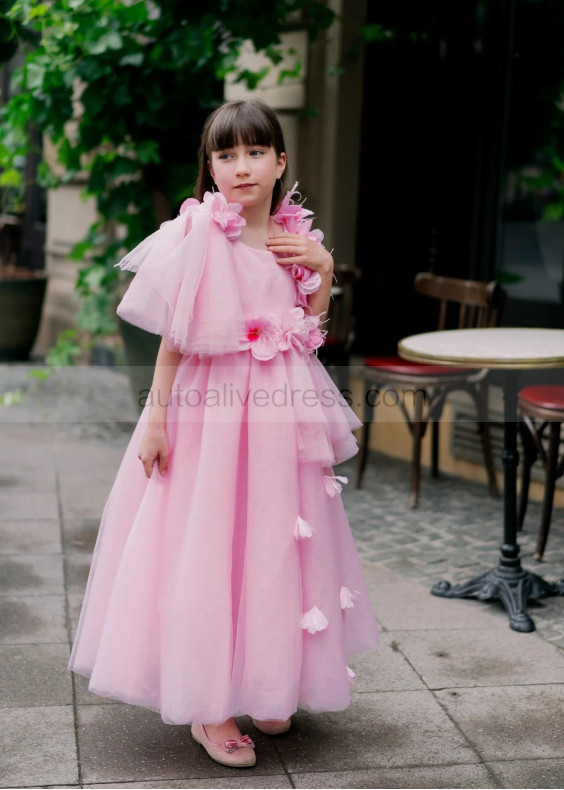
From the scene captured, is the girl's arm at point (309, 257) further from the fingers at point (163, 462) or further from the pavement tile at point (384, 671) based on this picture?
the pavement tile at point (384, 671)

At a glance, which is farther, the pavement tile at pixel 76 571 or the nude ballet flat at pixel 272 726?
the pavement tile at pixel 76 571

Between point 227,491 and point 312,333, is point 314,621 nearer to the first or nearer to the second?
point 227,491

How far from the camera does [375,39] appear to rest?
6445 mm

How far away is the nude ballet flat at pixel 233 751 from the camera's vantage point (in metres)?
2.87

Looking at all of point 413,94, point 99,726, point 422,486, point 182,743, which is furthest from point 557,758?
point 413,94

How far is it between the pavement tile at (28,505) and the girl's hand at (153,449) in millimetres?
2621

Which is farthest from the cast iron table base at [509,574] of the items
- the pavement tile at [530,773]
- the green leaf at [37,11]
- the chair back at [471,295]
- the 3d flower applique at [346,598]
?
the green leaf at [37,11]

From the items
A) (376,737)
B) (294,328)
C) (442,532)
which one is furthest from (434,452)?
(294,328)

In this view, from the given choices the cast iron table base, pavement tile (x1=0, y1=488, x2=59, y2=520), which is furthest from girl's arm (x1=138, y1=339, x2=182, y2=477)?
pavement tile (x1=0, y1=488, x2=59, y2=520)

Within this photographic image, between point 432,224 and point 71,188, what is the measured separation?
16.8 ft

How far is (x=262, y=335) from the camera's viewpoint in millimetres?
2873

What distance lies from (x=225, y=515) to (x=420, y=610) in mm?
1643

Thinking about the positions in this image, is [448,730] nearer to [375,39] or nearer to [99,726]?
[99,726]

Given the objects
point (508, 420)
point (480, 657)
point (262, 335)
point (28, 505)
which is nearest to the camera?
point (262, 335)
